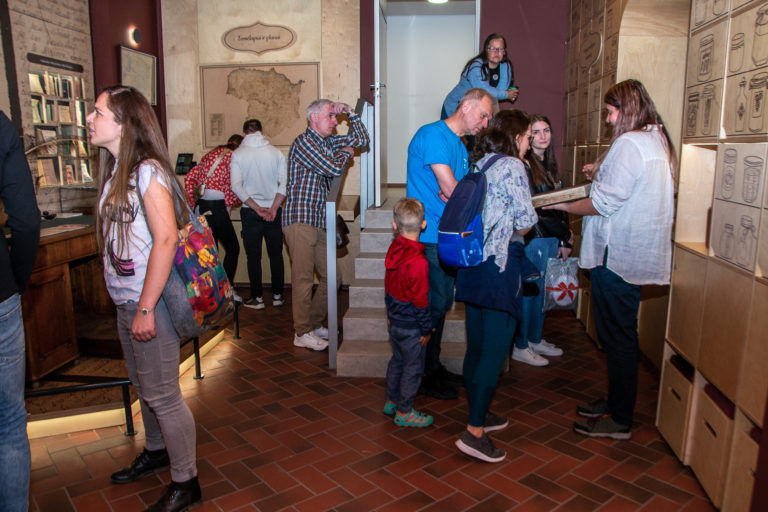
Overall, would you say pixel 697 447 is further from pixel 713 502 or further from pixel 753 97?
pixel 753 97

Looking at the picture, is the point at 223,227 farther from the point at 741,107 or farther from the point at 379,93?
the point at 741,107

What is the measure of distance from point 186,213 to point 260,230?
3.69 meters

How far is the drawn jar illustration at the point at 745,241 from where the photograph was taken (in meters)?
2.37

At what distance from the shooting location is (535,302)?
14.9 feet

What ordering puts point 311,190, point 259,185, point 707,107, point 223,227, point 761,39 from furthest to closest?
Answer: point 223,227
point 259,185
point 311,190
point 707,107
point 761,39

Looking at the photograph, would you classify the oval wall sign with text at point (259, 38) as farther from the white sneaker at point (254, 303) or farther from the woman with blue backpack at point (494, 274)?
the woman with blue backpack at point (494, 274)

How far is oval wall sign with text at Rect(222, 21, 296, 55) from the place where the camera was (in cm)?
689

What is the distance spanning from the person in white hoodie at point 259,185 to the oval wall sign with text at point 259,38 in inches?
67.4

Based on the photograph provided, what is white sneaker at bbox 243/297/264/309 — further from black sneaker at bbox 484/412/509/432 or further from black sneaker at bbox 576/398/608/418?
black sneaker at bbox 576/398/608/418

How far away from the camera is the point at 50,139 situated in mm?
5105

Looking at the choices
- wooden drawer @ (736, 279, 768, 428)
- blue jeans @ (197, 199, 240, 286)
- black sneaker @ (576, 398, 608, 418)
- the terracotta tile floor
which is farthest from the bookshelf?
wooden drawer @ (736, 279, 768, 428)

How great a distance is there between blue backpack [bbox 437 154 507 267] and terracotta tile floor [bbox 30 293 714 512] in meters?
1.13

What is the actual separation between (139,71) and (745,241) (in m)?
6.36

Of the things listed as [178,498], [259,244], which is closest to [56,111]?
[259,244]
